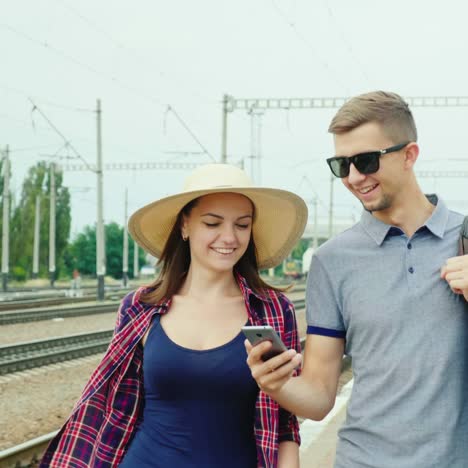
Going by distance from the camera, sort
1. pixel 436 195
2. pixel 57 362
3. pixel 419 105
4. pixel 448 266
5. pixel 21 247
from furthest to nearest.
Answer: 1. pixel 21 247
2. pixel 419 105
3. pixel 57 362
4. pixel 436 195
5. pixel 448 266

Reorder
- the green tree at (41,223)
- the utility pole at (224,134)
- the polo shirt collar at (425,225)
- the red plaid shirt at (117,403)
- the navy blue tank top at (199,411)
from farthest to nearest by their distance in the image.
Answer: the green tree at (41,223), the utility pole at (224,134), the red plaid shirt at (117,403), the navy blue tank top at (199,411), the polo shirt collar at (425,225)

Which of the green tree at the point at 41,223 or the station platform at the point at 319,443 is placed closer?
the station platform at the point at 319,443

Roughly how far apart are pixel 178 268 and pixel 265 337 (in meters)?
1.04

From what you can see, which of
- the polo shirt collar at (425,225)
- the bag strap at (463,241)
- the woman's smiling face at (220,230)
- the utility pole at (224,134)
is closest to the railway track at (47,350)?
the utility pole at (224,134)

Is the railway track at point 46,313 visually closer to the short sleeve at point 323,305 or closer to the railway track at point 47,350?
the railway track at point 47,350

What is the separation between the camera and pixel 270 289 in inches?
130

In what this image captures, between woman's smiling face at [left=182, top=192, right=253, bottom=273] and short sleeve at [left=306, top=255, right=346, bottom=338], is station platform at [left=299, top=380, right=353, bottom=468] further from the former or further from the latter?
short sleeve at [left=306, top=255, right=346, bottom=338]

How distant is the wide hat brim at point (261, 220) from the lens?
128 inches

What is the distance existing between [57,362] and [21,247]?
48.2 m

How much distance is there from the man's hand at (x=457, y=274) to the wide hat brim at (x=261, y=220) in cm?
85

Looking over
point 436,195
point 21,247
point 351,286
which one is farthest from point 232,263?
point 21,247

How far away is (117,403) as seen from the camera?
3.09 m

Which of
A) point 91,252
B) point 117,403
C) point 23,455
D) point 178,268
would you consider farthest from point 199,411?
point 91,252

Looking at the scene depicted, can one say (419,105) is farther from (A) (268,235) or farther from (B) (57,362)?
(A) (268,235)
